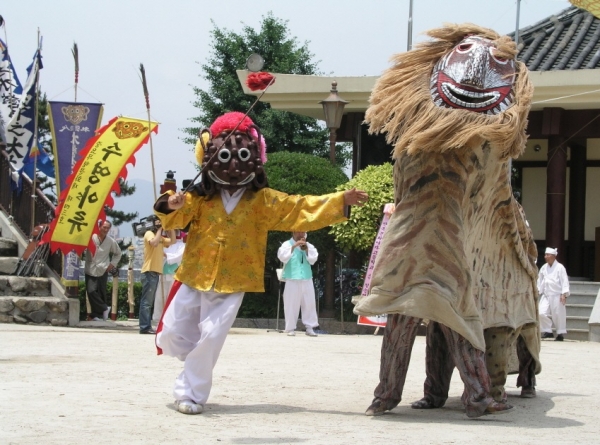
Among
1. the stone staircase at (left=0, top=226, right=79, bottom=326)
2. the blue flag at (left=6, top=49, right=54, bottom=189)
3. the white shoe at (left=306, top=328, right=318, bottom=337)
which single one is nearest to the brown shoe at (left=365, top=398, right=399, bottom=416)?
the white shoe at (left=306, top=328, right=318, bottom=337)

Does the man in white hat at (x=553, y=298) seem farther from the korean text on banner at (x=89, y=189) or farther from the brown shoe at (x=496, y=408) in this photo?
the brown shoe at (x=496, y=408)

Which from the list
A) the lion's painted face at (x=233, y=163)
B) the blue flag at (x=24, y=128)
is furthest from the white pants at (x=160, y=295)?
the lion's painted face at (x=233, y=163)

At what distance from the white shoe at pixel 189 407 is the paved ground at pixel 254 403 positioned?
0.05 meters

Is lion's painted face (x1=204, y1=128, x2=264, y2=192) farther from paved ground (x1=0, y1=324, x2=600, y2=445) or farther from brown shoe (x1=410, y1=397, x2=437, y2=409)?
brown shoe (x1=410, y1=397, x2=437, y2=409)

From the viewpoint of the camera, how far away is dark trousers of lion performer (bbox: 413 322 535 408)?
6.92 meters

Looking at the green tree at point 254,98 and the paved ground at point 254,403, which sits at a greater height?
the green tree at point 254,98

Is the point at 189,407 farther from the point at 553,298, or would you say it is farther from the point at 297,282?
the point at 553,298

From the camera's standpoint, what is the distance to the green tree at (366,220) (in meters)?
16.4

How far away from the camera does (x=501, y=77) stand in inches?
258

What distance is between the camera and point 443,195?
6363mm

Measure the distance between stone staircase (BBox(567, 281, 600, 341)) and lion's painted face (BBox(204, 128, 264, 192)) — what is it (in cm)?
1109

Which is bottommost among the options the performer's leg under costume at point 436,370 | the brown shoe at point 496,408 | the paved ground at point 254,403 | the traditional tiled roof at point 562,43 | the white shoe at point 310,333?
the white shoe at point 310,333

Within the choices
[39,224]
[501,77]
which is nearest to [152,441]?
[501,77]

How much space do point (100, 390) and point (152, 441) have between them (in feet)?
6.73
